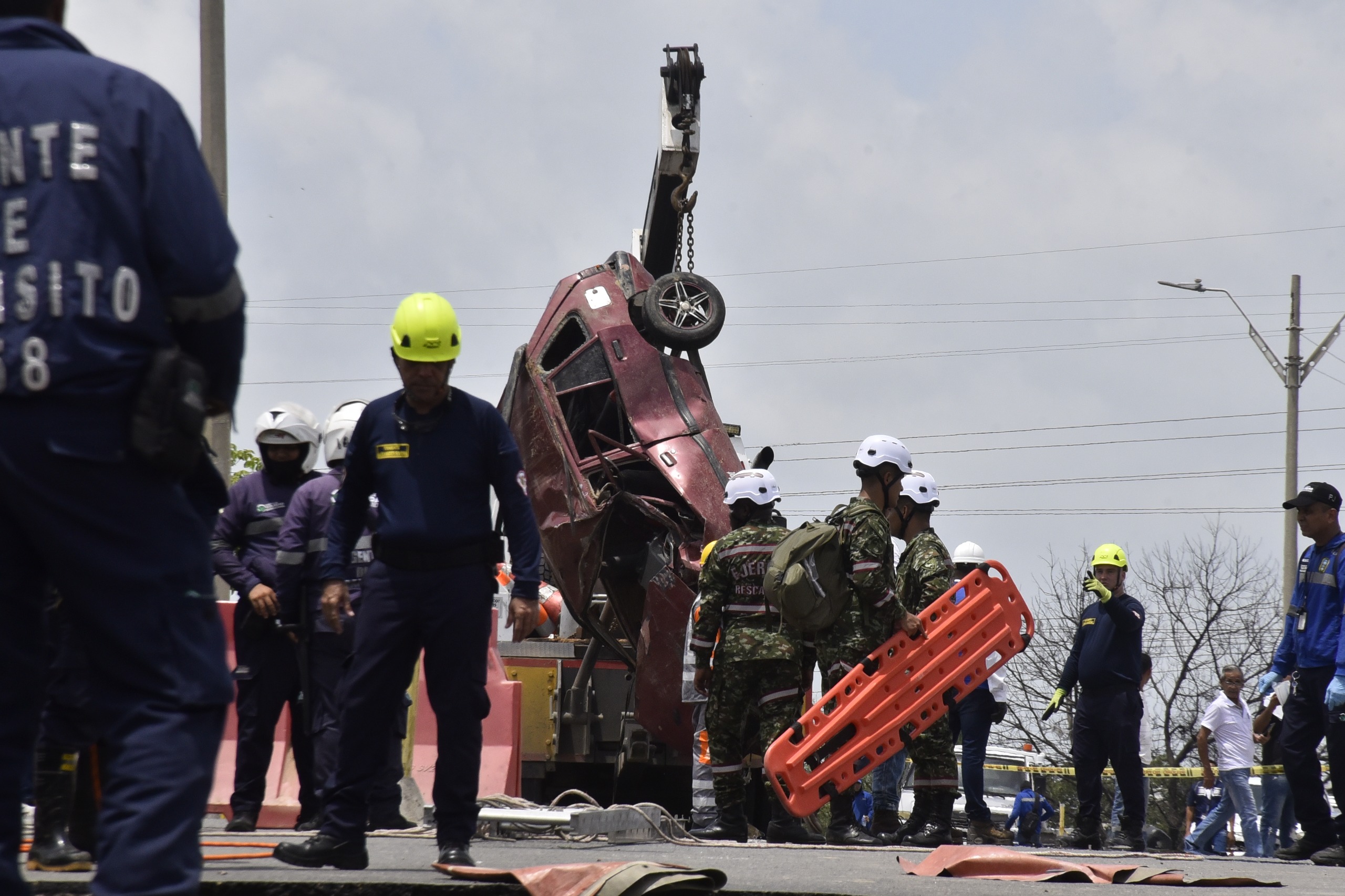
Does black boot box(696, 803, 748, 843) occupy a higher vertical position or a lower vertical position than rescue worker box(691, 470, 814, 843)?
lower

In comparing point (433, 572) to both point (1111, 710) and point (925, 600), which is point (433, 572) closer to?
point (925, 600)

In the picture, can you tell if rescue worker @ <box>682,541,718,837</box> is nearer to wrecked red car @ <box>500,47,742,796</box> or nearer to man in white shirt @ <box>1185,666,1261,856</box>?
wrecked red car @ <box>500,47,742,796</box>

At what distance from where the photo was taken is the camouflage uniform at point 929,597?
9.07m

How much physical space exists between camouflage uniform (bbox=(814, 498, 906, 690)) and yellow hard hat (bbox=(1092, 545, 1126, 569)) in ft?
7.02

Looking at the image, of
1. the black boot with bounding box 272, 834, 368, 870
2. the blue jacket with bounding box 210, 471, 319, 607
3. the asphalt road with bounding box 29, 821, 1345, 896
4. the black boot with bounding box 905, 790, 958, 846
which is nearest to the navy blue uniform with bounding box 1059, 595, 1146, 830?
the black boot with bounding box 905, 790, 958, 846

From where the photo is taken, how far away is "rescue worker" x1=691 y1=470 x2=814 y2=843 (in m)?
8.75

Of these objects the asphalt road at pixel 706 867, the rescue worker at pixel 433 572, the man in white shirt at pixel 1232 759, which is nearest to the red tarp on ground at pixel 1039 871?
the asphalt road at pixel 706 867

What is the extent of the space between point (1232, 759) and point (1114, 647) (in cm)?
452

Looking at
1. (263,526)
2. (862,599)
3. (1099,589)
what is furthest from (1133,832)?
(263,526)

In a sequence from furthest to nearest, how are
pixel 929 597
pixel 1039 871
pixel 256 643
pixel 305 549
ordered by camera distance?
pixel 929 597
pixel 256 643
pixel 305 549
pixel 1039 871

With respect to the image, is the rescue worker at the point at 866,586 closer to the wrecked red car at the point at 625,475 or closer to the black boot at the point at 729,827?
the black boot at the point at 729,827

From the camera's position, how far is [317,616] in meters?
7.77

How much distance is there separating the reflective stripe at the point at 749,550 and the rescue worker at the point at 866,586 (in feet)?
1.27

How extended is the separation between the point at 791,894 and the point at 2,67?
282 cm
